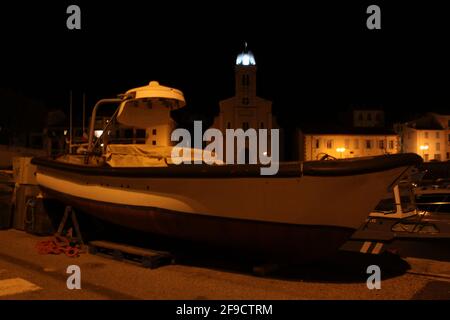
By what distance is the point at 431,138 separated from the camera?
2114 inches

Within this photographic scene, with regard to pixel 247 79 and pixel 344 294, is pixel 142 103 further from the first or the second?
pixel 247 79


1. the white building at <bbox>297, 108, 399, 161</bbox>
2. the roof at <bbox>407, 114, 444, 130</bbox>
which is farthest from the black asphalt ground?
the roof at <bbox>407, 114, 444, 130</bbox>

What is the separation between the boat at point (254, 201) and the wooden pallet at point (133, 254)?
0.35 m

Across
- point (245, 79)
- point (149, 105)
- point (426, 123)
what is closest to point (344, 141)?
point (426, 123)

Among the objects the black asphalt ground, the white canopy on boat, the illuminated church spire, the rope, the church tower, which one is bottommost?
the black asphalt ground

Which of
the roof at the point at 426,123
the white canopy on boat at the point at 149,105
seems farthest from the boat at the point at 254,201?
the roof at the point at 426,123

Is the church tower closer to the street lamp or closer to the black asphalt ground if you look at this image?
the street lamp

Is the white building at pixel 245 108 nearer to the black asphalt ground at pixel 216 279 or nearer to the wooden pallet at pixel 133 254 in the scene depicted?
the wooden pallet at pixel 133 254

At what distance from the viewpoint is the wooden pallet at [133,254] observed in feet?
19.6

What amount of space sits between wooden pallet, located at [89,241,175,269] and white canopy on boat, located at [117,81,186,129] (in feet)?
8.76

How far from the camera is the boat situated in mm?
4859

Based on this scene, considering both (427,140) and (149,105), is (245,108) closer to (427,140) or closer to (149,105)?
(427,140)

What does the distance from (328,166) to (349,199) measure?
0.46 meters

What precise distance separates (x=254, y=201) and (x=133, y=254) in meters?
2.24
